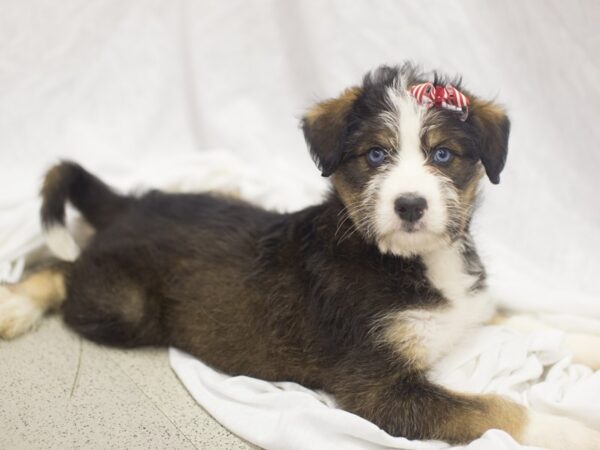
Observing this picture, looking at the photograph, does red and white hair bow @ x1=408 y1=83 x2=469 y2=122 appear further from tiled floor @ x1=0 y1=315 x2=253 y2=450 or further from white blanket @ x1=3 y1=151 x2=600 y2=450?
tiled floor @ x1=0 y1=315 x2=253 y2=450

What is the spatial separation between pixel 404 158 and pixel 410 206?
28 cm

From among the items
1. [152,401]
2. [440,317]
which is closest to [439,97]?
[440,317]

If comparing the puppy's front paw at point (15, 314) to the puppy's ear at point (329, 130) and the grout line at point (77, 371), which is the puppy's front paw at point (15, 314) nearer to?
the grout line at point (77, 371)

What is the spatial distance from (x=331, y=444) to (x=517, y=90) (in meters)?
2.80

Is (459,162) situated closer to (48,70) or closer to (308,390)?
(308,390)

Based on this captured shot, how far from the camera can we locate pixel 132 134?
536cm

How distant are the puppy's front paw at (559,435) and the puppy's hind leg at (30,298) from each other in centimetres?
261

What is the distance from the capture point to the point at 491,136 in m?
3.00

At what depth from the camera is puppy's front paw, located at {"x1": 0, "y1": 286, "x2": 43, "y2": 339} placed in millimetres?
3600

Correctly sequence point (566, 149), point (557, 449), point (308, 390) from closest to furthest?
point (557, 449) → point (308, 390) → point (566, 149)

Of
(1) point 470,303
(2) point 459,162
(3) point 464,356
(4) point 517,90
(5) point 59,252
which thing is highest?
(4) point 517,90

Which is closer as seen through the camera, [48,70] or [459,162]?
[459,162]

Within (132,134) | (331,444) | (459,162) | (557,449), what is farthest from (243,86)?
(557,449)

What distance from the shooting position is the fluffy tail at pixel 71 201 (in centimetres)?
381
